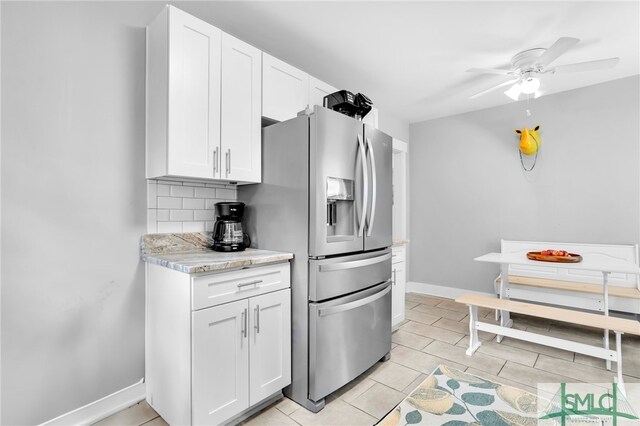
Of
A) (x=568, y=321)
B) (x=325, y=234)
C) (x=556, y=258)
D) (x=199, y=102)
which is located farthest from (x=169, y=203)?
(x=556, y=258)

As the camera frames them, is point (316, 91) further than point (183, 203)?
Yes

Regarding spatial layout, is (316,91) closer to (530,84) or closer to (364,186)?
(364,186)

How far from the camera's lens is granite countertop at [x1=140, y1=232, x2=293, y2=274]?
1.55 m

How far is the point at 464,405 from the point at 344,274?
110cm

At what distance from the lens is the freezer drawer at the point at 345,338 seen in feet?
6.10

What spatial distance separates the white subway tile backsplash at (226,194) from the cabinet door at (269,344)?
94 centimetres

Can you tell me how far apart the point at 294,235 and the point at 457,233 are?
3.29 meters

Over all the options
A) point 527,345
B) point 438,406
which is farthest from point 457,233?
point 438,406

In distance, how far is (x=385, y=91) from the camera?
360 cm

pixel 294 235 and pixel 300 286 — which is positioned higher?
pixel 294 235

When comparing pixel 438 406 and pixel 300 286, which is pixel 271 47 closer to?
pixel 300 286

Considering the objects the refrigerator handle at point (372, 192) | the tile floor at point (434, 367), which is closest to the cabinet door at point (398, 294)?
the tile floor at point (434, 367)

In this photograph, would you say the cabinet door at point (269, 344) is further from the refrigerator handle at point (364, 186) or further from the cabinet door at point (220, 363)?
the refrigerator handle at point (364, 186)

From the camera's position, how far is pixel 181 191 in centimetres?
212
